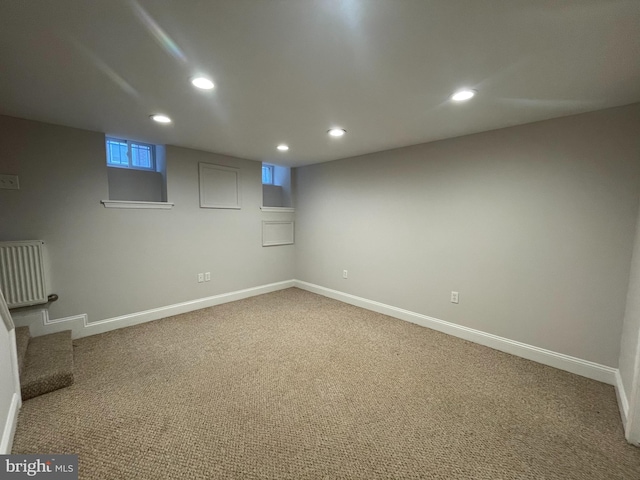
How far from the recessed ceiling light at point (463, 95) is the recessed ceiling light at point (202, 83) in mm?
1681

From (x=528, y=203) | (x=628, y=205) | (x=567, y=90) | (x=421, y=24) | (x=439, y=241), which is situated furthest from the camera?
(x=439, y=241)

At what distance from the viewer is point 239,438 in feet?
4.92

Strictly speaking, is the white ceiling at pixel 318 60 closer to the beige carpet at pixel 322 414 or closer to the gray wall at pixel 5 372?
the gray wall at pixel 5 372

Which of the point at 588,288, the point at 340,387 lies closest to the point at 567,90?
the point at 588,288

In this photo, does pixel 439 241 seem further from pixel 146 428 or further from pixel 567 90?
pixel 146 428

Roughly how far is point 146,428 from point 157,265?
83.6 inches

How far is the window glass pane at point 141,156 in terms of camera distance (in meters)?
3.24

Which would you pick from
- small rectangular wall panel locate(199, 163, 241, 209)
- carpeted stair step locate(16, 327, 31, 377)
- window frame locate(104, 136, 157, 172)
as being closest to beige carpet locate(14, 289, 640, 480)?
carpeted stair step locate(16, 327, 31, 377)

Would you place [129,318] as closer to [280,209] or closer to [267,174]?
[280,209]

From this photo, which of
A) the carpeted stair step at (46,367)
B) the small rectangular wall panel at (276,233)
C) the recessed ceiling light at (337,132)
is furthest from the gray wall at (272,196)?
the carpeted stair step at (46,367)

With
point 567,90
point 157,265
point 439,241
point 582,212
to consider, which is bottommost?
point 157,265

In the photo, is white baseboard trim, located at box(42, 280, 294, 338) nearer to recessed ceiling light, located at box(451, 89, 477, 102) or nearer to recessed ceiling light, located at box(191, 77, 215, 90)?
recessed ceiling light, located at box(191, 77, 215, 90)

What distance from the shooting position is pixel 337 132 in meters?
2.68

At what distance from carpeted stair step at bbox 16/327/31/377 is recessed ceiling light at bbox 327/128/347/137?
3158 mm
